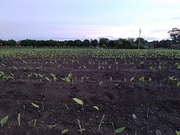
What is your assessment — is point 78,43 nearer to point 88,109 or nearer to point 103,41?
point 103,41

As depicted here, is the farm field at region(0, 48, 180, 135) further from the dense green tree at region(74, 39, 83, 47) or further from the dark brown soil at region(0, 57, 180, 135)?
the dense green tree at region(74, 39, 83, 47)

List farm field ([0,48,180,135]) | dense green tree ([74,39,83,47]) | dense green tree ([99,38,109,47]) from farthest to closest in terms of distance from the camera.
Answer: dense green tree ([74,39,83,47])
dense green tree ([99,38,109,47])
farm field ([0,48,180,135])

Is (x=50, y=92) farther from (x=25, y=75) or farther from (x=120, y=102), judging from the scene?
(x=25, y=75)

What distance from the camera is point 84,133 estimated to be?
108 inches

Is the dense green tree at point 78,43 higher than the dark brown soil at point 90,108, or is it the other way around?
the dense green tree at point 78,43

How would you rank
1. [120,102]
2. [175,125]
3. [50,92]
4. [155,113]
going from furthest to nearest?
1. [50,92]
2. [120,102]
3. [155,113]
4. [175,125]

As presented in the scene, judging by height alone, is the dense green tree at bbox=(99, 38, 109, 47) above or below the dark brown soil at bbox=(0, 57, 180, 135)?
above

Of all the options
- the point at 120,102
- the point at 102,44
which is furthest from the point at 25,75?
the point at 102,44

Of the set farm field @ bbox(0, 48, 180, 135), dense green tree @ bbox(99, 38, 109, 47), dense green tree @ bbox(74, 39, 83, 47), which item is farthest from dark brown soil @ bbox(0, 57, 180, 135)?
dense green tree @ bbox(74, 39, 83, 47)

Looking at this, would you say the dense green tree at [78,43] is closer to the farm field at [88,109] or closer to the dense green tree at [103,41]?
the dense green tree at [103,41]

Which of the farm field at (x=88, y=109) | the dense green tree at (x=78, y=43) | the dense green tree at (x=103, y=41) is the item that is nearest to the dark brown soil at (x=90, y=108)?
the farm field at (x=88, y=109)

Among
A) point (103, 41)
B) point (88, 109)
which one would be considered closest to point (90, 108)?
point (88, 109)

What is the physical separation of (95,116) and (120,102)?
0.90 metres

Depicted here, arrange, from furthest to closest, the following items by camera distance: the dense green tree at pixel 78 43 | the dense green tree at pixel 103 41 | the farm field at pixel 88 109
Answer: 1. the dense green tree at pixel 78 43
2. the dense green tree at pixel 103 41
3. the farm field at pixel 88 109
